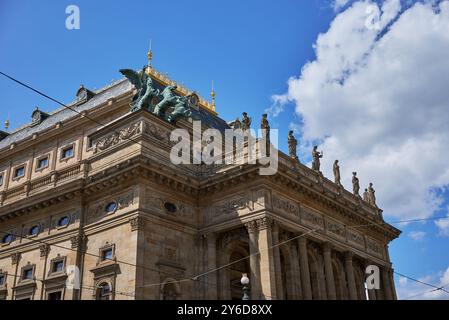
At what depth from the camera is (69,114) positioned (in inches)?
1676

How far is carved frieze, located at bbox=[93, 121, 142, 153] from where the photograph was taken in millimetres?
32188

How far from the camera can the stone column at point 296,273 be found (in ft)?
101

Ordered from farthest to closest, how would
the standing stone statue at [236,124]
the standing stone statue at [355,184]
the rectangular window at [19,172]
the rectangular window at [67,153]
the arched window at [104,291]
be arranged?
the standing stone statue at [236,124], the rectangular window at [19,172], the standing stone statue at [355,184], the rectangular window at [67,153], the arched window at [104,291]

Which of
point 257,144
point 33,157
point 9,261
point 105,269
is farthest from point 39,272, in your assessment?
point 257,144

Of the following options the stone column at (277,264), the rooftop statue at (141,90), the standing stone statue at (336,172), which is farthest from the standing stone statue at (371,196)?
the rooftop statue at (141,90)

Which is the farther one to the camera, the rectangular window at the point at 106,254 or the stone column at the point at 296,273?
the stone column at the point at 296,273

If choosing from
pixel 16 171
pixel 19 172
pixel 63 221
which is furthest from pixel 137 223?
pixel 16 171

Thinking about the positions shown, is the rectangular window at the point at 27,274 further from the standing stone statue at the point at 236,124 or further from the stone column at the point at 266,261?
the standing stone statue at the point at 236,124

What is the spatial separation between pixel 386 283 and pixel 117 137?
2410cm

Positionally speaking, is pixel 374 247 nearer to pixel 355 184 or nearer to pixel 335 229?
pixel 355 184

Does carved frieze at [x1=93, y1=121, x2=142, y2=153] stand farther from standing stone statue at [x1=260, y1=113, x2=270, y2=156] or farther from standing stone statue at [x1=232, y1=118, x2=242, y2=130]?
standing stone statue at [x1=232, y1=118, x2=242, y2=130]

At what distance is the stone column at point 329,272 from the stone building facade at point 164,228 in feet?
0.28
